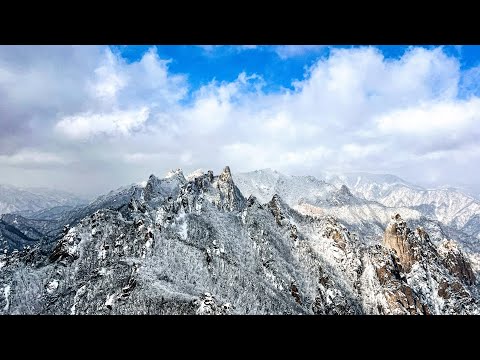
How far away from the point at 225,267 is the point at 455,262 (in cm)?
8475

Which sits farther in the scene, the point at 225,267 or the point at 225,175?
the point at 225,175

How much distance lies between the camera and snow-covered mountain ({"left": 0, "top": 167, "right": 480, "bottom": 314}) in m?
A: 62.4

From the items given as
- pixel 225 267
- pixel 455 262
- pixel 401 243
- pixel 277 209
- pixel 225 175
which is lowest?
pixel 225 267

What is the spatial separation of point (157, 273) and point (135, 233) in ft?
36.6

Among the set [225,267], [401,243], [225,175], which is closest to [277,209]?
[225,267]

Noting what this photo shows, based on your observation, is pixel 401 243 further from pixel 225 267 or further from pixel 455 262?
pixel 225 267

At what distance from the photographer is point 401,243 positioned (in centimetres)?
11081

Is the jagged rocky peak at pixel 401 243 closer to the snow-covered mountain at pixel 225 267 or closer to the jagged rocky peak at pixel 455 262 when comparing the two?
the snow-covered mountain at pixel 225 267

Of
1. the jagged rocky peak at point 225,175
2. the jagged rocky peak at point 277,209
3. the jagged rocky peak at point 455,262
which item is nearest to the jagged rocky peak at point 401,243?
the jagged rocky peak at point 455,262

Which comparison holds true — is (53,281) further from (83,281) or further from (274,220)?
(274,220)

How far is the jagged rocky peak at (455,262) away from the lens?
122762mm

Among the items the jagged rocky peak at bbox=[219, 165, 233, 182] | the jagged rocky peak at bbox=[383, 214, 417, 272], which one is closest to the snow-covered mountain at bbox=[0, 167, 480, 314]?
the jagged rocky peak at bbox=[383, 214, 417, 272]
